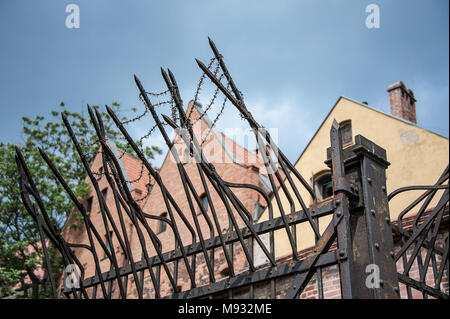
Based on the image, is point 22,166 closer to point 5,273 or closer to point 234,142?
point 234,142

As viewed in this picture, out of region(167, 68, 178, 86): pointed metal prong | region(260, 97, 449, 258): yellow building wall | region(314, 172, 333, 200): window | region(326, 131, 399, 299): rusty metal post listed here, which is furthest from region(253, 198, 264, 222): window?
region(326, 131, 399, 299): rusty metal post

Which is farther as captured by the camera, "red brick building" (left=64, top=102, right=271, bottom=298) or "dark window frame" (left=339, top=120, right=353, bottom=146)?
"red brick building" (left=64, top=102, right=271, bottom=298)

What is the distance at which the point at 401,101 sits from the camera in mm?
13844

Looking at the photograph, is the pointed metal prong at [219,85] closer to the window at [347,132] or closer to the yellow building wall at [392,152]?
the yellow building wall at [392,152]

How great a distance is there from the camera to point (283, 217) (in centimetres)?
309

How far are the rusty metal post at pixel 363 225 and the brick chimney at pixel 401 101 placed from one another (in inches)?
444

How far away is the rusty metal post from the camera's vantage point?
2.62m

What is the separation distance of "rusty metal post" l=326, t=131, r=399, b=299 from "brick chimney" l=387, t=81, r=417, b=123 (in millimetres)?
11280

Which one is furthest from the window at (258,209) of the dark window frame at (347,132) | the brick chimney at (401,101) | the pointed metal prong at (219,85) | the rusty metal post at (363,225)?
the rusty metal post at (363,225)

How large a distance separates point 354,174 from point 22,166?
230 centimetres

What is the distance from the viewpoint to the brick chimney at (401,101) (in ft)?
45.1

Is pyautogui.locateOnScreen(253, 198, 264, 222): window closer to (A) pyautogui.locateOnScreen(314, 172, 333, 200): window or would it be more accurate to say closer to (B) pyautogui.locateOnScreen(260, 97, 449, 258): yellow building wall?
(B) pyautogui.locateOnScreen(260, 97, 449, 258): yellow building wall

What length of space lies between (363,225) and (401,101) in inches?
463
